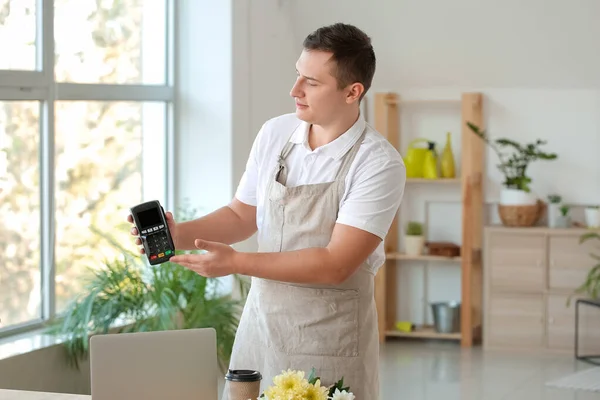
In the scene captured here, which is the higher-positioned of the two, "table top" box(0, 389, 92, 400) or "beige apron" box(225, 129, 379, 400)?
"beige apron" box(225, 129, 379, 400)

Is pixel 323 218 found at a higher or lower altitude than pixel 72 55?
lower

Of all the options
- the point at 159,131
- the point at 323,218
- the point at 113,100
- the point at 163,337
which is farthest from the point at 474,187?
the point at 163,337

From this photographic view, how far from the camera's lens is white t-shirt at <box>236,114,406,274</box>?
8.46ft

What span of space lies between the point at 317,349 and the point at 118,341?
23.2 inches

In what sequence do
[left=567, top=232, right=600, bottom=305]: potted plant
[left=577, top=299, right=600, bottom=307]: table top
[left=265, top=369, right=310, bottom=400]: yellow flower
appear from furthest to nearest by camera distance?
[left=567, top=232, right=600, bottom=305]: potted plant
[left=577, top=299, right=600, bottom=307]: table top
[left=265, top=369, right=310, bottom=400]: yellow flower

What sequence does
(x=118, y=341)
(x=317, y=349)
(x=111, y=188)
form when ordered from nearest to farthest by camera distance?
(x=118, y=341) → (x=317, y=349) → (x=111, y=188)

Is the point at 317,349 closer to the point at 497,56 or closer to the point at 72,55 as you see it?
the point at 72,55

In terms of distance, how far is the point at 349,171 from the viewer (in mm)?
2656

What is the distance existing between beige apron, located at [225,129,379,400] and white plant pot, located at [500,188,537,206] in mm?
4056

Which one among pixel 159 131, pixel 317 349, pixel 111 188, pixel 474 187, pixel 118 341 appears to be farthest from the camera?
pixel 474 187

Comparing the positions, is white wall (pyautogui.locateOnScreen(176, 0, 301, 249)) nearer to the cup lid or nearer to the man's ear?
the man's ear

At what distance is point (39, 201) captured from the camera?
4574mm

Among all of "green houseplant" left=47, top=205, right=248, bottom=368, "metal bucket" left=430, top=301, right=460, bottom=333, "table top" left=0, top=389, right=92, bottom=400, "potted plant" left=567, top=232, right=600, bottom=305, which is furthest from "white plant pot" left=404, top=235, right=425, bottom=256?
"table top" left=0, top=389, right=92, bottom=400

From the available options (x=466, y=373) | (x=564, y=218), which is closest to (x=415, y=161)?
(x=564, y=218)
